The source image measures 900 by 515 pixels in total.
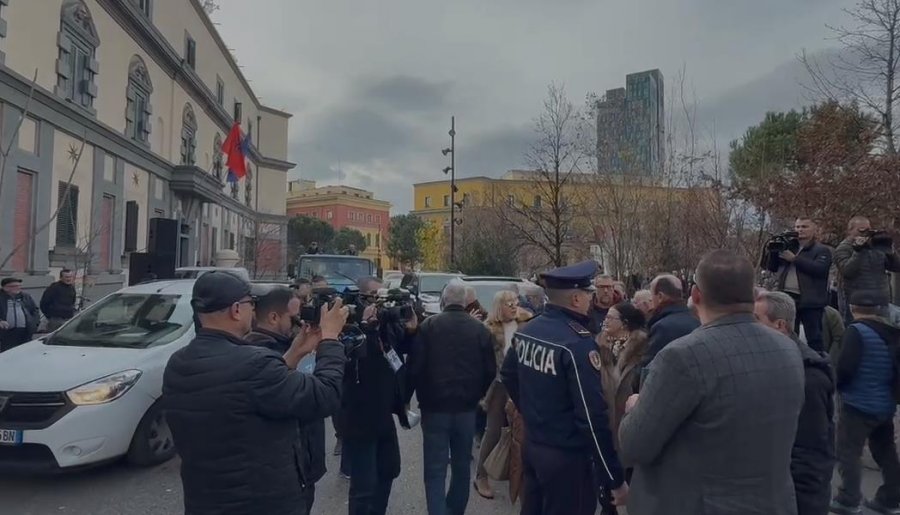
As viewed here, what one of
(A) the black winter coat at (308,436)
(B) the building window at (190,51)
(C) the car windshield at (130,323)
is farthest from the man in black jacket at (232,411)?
(B) the building window at (190,51)

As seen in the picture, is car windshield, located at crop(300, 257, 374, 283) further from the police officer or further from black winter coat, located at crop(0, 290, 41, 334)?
the police officer

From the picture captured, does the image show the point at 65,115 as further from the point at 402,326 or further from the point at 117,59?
the point at 402,326

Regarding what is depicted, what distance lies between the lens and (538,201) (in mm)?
18328

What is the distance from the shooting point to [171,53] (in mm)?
27750

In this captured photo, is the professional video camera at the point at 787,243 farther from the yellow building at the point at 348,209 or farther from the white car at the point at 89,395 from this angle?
the yellow building at the point at 348,209

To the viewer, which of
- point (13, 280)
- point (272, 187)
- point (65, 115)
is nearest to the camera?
point (13, 280)

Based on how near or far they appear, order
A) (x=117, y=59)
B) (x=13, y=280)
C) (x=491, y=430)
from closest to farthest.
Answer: (x=491, y=430), (x=13, y=280), (x=117, y=59)

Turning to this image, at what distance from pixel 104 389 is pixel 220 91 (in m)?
38.5

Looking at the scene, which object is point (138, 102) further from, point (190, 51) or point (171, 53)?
point (190, 51)

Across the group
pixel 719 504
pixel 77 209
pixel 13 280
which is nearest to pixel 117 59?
pixel 77 209

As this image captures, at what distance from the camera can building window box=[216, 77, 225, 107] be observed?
39.1m

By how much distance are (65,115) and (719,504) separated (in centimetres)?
2092

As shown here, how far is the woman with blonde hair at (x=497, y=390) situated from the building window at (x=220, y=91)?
37.2 metres

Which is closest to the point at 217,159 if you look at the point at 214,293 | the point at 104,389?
the point at 104,389
